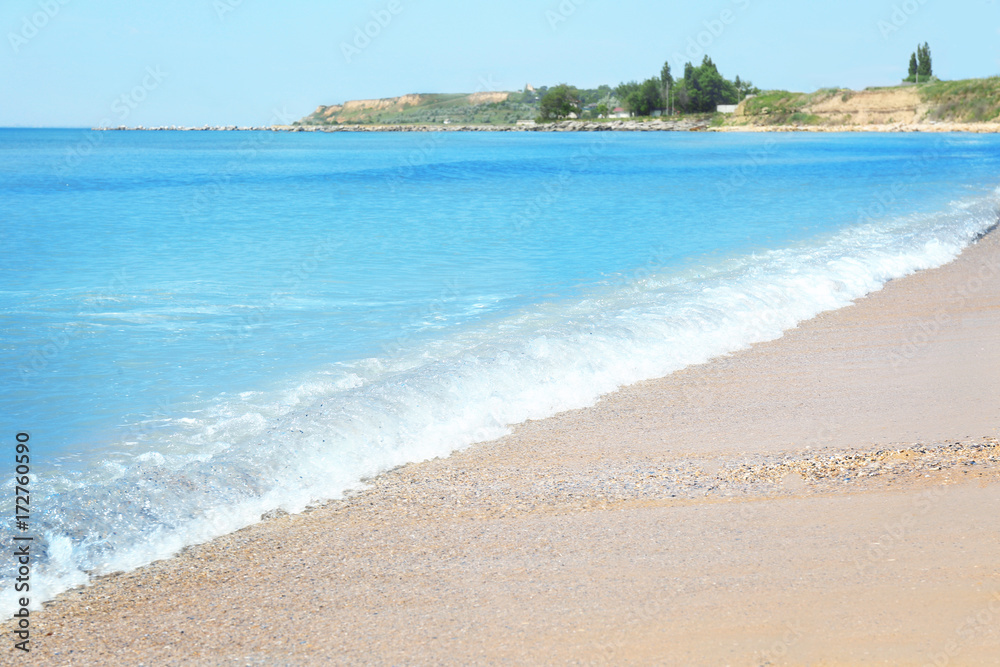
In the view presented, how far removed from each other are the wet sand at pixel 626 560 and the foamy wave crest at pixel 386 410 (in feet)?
0.91

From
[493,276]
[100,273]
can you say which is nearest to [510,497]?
[493,276]

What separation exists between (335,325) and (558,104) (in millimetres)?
164729

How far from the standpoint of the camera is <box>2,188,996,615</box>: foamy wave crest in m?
4.32

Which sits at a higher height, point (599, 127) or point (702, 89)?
point (702, 89)

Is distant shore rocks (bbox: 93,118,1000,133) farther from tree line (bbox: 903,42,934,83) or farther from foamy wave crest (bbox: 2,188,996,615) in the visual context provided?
foamy wave crest (bbox: 2,188,996,615)

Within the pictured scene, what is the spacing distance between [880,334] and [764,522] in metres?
4.96

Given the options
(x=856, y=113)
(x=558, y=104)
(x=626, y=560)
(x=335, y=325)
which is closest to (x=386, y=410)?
(x=626, y=560)

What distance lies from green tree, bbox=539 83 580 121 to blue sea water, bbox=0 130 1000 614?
149114 millimetres

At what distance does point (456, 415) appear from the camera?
19.5ft

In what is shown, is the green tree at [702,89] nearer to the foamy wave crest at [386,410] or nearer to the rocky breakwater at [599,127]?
the rocky breakwater at [599,127]

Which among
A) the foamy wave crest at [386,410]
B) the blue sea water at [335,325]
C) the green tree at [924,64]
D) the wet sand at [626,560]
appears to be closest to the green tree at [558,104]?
the green tree at [924,64]

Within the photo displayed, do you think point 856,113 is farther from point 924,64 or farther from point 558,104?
point 558,104

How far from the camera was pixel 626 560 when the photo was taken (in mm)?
3807

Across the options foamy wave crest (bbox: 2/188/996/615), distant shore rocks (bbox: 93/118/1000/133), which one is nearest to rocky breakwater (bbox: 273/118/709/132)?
distant shore rocks (bbox: 93/118/1000/133)
